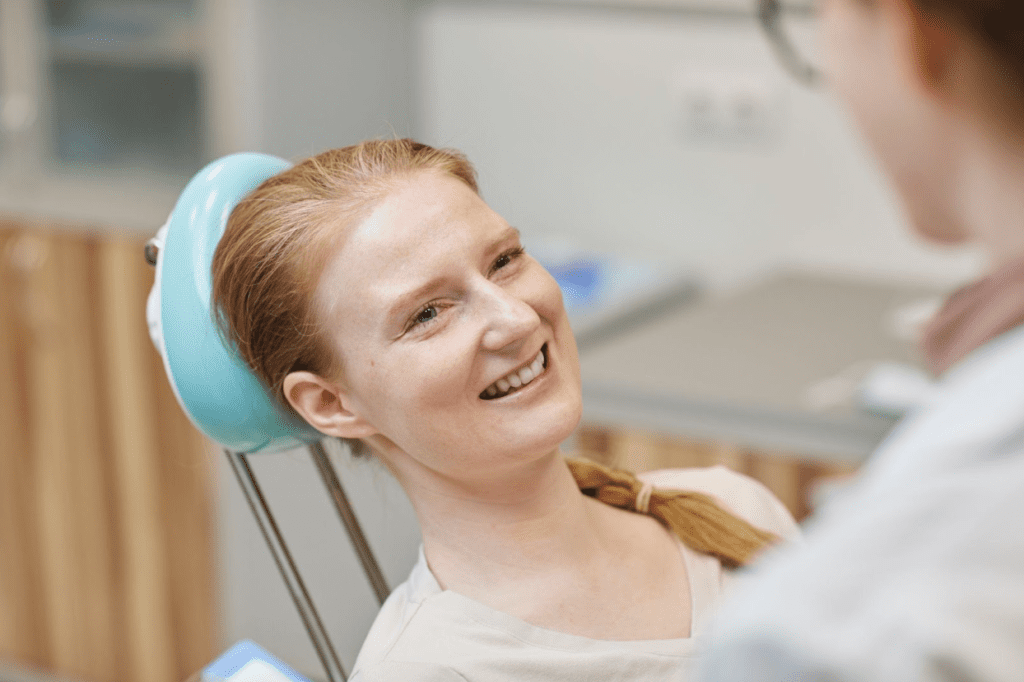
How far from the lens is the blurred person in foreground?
504 mm

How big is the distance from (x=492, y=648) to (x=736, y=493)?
34cm

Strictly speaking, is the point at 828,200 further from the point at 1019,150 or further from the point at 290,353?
the point at 1019,150

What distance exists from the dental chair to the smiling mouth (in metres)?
0.20

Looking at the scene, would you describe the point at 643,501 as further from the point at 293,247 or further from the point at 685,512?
the point at 293,247

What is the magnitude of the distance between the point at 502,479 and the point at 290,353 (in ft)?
0.71

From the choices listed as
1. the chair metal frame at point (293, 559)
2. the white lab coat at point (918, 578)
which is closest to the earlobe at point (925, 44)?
the white lab coat at point (918, 578)

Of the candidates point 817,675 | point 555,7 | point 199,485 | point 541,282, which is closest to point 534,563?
point 541,282

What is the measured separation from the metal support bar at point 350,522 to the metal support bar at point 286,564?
0.06 m

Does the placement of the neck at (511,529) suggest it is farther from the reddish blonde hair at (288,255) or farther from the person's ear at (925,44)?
the person's ear at (925,44)

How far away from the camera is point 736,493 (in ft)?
4.27

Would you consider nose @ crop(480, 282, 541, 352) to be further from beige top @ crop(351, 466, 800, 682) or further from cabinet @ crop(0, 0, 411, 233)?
cabinet @ crop(0, 0, 411, 233)

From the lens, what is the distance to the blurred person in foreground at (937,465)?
1.65ft

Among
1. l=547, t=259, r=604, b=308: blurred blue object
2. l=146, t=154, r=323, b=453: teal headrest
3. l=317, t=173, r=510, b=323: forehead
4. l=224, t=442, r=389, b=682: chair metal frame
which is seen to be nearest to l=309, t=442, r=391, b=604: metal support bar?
l=224, t=442, r=389, b=682: chair metal frame

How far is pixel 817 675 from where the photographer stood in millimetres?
512
